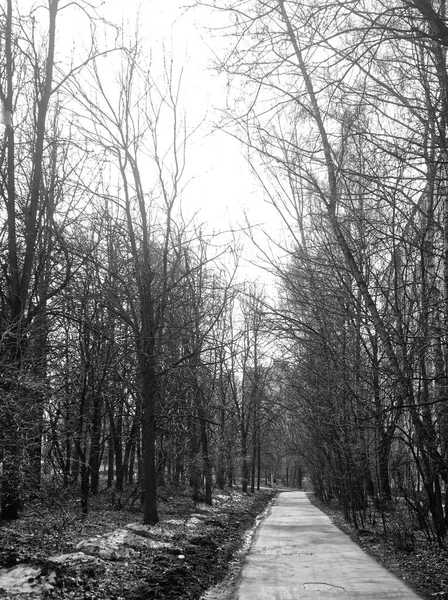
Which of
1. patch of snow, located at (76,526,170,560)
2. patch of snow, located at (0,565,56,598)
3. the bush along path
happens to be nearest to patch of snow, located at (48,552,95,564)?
the bush along path

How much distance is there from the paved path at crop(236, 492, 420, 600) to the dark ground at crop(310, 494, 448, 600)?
0.22 m

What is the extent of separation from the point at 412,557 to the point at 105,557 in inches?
204

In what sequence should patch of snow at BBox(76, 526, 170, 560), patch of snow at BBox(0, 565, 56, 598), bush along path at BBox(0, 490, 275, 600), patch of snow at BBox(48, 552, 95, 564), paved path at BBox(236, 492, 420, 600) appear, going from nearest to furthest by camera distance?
patch of snow at BBox(0, 565, 56, 598) → bush along path at BBox(0, 490, 275, 600) → paved path at BBox(236, 492, 420, 600) → patch of snow at BBox(48, 552, 95, 564) → patch of snow at BBox(76, 526, 170, 560)

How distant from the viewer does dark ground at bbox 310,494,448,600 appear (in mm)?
7625

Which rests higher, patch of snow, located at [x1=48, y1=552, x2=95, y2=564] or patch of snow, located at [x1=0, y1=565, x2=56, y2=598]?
patch of snow, located at [x1=0, y1=565, x2=56, y2=598]

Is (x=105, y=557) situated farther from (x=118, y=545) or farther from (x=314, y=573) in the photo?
(x=314, y=573)

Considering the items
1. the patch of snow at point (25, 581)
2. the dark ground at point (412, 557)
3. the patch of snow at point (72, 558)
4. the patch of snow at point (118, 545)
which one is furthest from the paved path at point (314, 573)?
the patch of snow at point (25, 581)

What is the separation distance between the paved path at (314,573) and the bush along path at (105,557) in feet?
2.00

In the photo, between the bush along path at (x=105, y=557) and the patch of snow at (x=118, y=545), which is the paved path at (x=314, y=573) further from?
the patch of snow at (x=118, y=545)

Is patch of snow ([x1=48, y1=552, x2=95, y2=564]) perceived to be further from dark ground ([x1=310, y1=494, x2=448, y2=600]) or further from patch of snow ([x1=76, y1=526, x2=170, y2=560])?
dark ground ([x1=310, y1=494, x2=448, y2=600])

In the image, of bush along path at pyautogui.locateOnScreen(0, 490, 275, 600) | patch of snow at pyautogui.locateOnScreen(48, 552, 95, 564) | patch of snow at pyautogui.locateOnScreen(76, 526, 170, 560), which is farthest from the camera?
patch of snow at pyautogui.locateOnScreen(76, 526, 170, 560)

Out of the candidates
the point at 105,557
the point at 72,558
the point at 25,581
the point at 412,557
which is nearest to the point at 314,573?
the point at 412,557

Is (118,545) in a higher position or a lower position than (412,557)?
higher

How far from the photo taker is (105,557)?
8.27m
